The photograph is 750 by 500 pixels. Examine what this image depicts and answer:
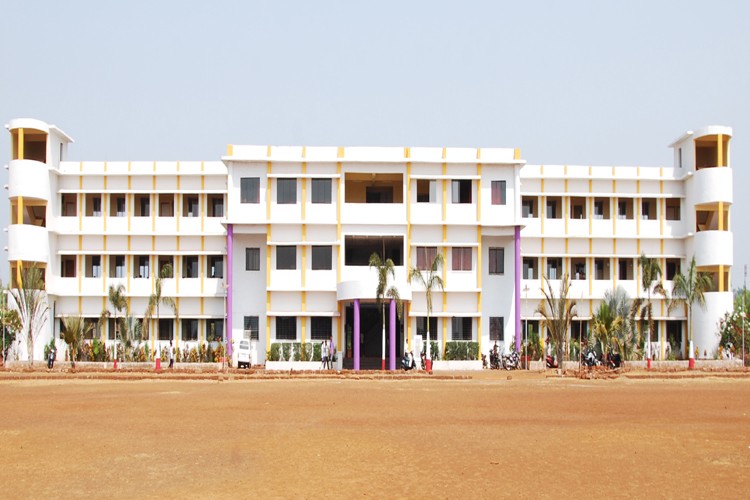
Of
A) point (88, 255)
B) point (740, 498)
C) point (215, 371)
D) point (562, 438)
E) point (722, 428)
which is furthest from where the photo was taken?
point (88, 255)

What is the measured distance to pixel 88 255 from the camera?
177 ft

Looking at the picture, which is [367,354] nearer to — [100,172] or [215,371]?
[215,371]

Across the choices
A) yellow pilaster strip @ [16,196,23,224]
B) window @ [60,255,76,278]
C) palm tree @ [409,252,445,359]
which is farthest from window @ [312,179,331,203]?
yellow pilaster strip @ [16,196,23,224]

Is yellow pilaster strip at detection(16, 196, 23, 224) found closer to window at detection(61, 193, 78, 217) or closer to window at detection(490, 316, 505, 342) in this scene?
window at detection(61, 193, 78, 217)

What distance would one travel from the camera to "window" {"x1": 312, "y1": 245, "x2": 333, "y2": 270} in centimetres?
4950

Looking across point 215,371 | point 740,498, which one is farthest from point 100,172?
point 740,498

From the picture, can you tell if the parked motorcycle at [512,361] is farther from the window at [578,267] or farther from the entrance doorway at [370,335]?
the window at [578,267]

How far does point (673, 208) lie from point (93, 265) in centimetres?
3636

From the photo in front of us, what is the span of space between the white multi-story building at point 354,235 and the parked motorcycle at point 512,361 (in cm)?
120

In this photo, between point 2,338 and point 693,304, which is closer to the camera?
point 2,338

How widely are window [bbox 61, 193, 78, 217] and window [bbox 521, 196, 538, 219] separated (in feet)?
91.1

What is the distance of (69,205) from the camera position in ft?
179

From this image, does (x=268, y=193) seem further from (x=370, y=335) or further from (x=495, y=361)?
(x=495, y=361)

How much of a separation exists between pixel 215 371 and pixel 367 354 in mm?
10649
